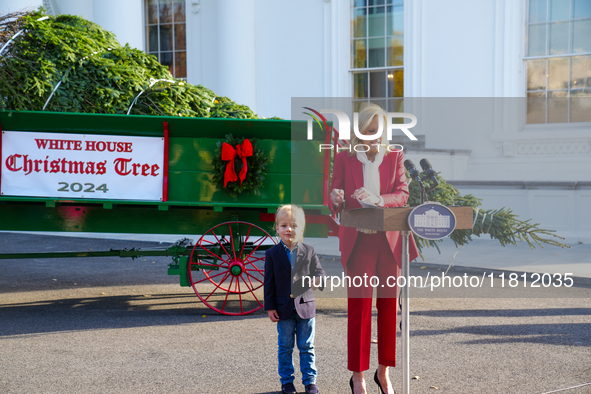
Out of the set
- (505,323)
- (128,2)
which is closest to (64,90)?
(505,323)

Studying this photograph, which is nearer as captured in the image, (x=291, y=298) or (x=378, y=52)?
(x=291, y=298)

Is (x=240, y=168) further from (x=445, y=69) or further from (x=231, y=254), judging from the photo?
(x=445, y=69)

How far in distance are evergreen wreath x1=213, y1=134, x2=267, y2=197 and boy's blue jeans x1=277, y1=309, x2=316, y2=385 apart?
2.28 metres

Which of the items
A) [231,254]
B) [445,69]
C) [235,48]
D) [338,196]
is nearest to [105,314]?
[231,254]

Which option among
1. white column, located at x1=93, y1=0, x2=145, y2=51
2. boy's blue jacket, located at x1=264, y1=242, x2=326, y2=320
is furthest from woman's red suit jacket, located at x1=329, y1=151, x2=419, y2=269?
white column, located at x1=93, y1=0, x2=145, y2=51

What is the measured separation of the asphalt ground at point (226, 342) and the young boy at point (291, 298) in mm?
257

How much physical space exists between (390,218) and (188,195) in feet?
10.5

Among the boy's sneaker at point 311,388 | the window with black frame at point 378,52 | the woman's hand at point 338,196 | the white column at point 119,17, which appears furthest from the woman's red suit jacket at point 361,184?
the white column at point 119,17

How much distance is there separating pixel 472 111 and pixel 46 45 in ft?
29.8

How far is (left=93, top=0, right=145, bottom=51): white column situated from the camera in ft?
44.0

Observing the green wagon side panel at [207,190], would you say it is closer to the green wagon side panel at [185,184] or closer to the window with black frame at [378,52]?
the green wagon side panel at [185,184]

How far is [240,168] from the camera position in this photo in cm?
569

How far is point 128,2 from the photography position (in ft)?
44.4

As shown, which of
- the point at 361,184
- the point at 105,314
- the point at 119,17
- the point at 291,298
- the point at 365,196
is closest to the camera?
the point at 365,196
